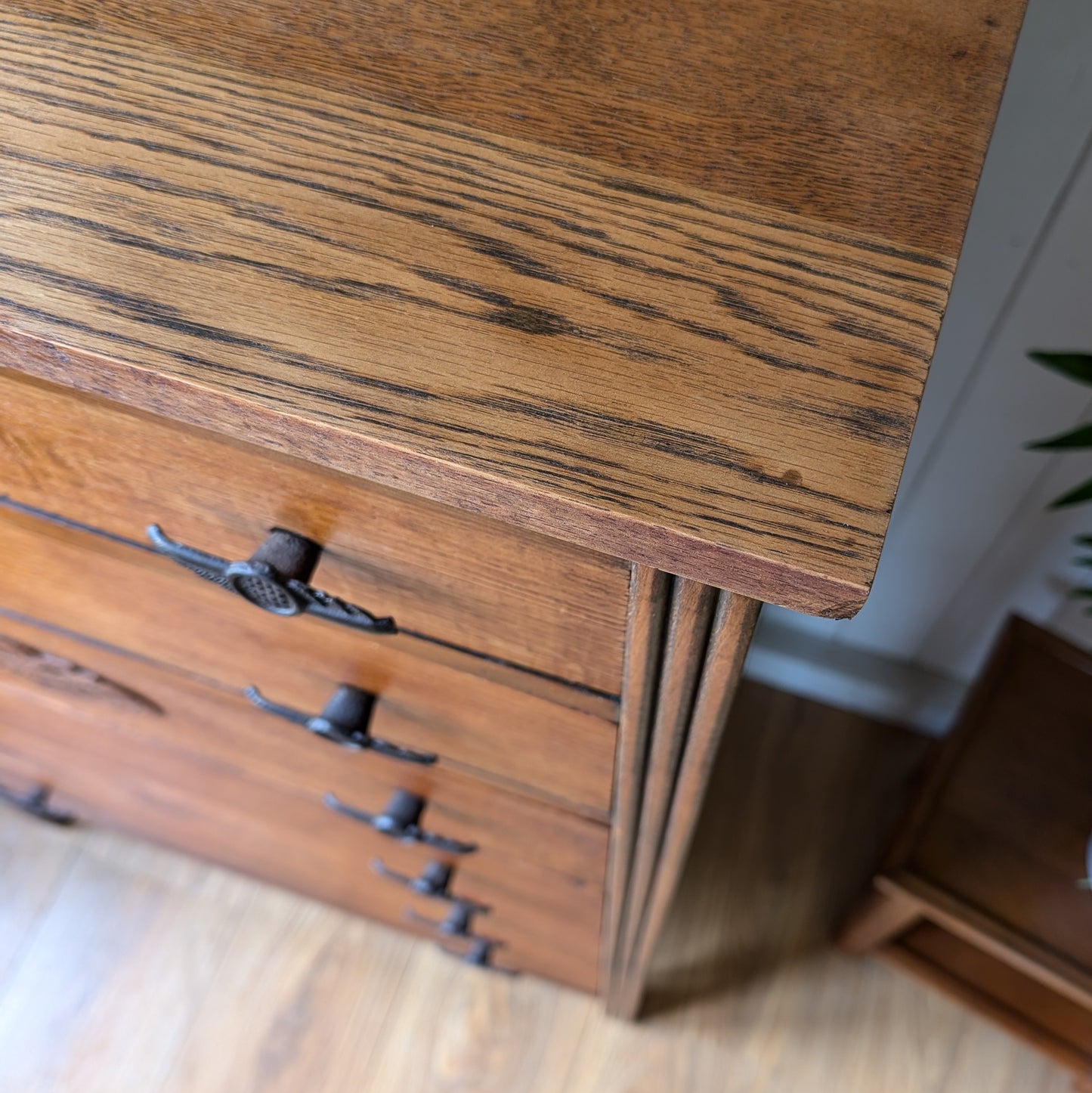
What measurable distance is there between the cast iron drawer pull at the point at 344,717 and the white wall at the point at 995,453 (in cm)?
44

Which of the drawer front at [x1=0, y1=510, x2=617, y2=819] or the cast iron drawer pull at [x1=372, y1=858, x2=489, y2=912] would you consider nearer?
the drawer front at [x1=0, y1=510, x2=617, y2=819]

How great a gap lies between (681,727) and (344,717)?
0.16m

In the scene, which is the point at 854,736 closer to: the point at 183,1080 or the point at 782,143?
the point at 183,1080

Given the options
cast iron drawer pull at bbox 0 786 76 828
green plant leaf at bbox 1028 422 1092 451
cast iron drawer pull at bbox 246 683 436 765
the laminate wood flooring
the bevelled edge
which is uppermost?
the bevelled edge

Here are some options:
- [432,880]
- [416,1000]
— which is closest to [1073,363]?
[432,880]

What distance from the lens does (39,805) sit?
88cm

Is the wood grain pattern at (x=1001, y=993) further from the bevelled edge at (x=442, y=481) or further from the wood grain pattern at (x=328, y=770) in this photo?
the bevelled edge at (x=442, y=481)

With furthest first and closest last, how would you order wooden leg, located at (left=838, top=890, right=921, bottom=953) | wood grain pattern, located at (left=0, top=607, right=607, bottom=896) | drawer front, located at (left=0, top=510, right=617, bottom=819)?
wooden leg, located at (left=838, top=890, right=921, bottom=953) < wood grain pattern, located at (left=0, top=607, right=607, bottom=896) < drawer front, located at (left=0, top=510, right=617, bottom=819)

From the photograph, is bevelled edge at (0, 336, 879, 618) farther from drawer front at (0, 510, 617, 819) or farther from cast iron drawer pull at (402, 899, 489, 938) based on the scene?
cast iron drawer pull at (402, 899, 489, 938)

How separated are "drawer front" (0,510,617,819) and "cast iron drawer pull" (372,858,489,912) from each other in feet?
0.59

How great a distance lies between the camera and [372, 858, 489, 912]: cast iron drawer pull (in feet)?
2.07

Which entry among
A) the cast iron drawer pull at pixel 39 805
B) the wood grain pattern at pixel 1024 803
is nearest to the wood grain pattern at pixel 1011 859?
the wood grain pattern at pixel 1024 803

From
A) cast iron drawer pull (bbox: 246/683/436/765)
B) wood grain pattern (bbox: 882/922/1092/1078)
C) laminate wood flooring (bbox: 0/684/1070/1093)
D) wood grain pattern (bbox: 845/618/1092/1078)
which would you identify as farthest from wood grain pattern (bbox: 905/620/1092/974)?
cast iron drawer pull (bbox: 246/683/436/765)

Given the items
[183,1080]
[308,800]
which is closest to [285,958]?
[183,1080]
